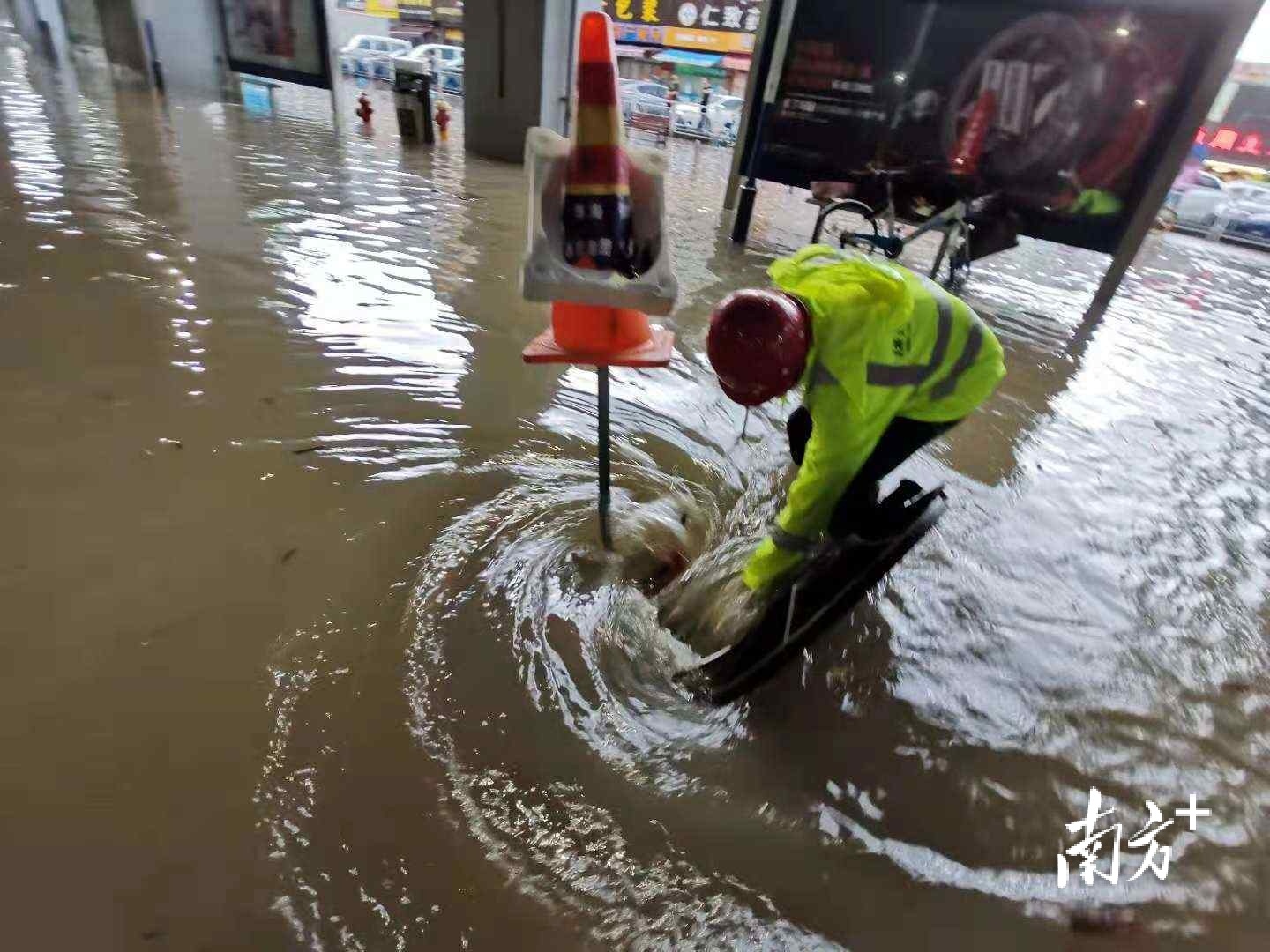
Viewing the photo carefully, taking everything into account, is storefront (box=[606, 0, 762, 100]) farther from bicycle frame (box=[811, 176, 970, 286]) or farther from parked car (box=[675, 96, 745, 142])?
bicycle frame (box=[811, 176, 970, 286])

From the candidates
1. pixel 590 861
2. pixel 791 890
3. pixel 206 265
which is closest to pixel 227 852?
pixel 590 861

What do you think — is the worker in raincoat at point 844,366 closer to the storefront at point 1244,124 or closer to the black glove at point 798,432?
the black glove at point 798,432

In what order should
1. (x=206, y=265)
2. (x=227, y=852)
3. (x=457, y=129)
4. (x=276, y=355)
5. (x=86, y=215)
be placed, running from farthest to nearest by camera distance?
1. (x=457, y=129)
2. (x=86, y=215)
3. (x=206, y=265)
4. (x=276, y=355)
5. (x=227, y=852)

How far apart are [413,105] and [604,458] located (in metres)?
10.3

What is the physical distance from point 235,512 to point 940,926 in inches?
92.9

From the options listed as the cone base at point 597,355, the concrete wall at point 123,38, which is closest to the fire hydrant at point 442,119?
the concrete wall at point 123,38

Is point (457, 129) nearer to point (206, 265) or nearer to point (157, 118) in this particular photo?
point (157, 118)

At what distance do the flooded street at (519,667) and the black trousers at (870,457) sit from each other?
0.47 m

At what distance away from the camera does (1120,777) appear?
1.79 m

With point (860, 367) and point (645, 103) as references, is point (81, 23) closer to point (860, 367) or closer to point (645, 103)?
point (645, 103)

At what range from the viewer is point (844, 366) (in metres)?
1.56

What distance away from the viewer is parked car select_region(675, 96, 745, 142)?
16.7m

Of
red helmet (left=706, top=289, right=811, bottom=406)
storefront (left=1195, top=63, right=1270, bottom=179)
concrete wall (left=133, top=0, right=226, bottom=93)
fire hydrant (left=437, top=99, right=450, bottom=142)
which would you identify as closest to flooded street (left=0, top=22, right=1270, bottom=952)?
red helmet (left=706, top=289, right=811, bottom=406)

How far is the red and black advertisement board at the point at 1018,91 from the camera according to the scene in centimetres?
517
